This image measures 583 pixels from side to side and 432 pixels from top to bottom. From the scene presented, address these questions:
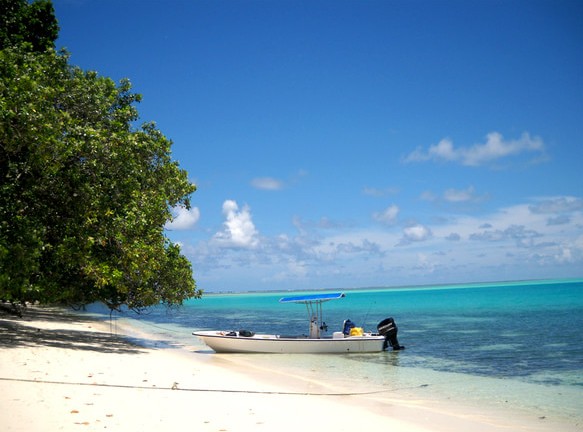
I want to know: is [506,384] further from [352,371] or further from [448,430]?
[448,430]

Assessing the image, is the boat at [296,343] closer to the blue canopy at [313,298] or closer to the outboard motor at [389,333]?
the blue canopy at [313,298]

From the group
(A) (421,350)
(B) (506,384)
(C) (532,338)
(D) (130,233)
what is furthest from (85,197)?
(C) (532,338)

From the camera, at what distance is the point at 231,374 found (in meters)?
16.5

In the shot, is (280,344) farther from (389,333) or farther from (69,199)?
(69,199)

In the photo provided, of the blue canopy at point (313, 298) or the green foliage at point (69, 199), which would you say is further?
the blue canopy at point (313, 298)

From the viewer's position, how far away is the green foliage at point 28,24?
66.0ft

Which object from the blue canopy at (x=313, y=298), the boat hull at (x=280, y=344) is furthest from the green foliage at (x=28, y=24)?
the blue canopy at (x=313, y=298)

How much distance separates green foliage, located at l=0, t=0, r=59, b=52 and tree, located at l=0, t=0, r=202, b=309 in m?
0.87

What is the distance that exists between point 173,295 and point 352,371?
7.86m

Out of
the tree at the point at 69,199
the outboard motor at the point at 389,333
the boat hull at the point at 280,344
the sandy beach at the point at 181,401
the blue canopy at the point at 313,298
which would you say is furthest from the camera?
the outboard motor at the point at 389,333

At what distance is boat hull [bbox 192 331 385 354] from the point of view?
23078mm

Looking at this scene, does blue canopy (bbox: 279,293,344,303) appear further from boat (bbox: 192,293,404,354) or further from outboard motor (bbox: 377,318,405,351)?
outboard motor (bbox: 377,318,405,351)

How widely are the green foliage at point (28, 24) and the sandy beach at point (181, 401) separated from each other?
11.8 meters

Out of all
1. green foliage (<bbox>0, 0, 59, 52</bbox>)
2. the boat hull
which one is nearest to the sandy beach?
the boat hull
